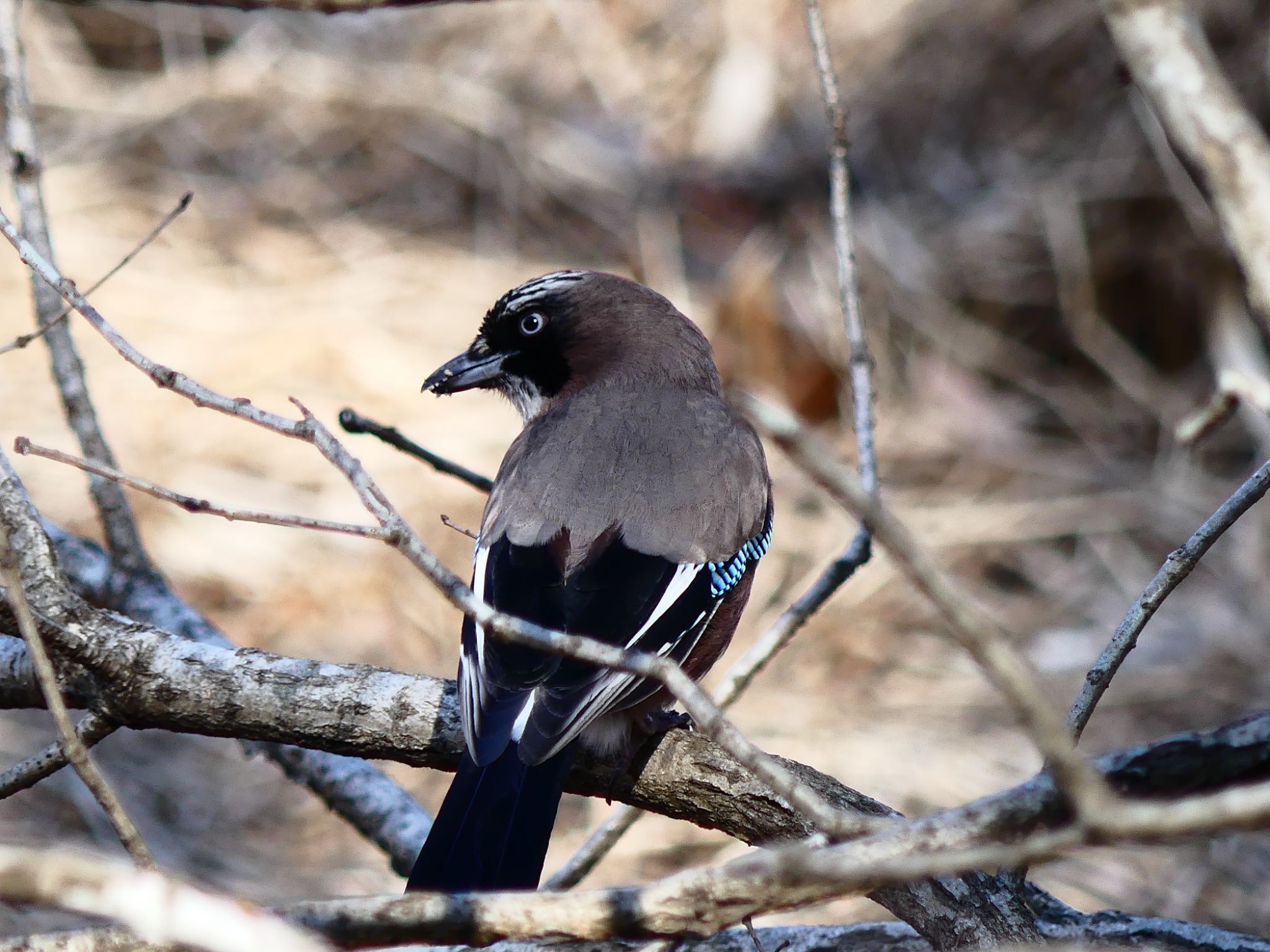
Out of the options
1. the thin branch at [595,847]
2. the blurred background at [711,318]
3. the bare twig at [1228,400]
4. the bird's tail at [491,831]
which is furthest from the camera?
the blurred background at [711,318]

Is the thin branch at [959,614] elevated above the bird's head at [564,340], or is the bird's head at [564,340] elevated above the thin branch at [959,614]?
the bird's head at [564,340]

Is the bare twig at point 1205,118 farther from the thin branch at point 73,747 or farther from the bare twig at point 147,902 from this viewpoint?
the thin branch at point 73,747

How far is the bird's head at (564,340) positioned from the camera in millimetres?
3939

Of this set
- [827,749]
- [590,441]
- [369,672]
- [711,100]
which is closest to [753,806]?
[369,672]

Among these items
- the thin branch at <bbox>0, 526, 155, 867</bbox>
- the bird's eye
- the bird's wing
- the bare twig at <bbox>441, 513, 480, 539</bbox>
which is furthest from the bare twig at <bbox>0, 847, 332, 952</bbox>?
the bird's eye

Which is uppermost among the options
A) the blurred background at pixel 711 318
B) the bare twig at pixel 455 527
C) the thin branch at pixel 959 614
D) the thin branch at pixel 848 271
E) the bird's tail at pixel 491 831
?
the blurred background at pixel 711 318

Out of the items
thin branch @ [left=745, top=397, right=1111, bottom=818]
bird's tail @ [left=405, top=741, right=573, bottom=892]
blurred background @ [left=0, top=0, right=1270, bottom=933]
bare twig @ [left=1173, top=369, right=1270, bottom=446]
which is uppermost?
blurred background @ [left=0, top=0, right=1270, bottom=933]

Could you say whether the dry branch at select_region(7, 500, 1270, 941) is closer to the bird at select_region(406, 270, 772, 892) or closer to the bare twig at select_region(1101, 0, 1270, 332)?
the bird at select_region(406, 270, 772, 892)

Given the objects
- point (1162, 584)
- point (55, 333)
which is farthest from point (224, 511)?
point (55, 333)

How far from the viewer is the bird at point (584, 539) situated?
247 cm

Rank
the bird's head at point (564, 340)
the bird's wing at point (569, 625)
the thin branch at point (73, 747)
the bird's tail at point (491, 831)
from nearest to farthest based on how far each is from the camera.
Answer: the thin branch at point (73, 747), the bird's tail at point (491, 831), the bird's wing at point (569, 625), the bird's head at point (564, 340)

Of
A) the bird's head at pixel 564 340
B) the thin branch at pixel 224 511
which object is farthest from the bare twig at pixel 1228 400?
the bird's head at pixel 564 340

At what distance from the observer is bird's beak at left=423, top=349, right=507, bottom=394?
13.2 feet

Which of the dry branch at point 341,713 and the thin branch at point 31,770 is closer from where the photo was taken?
the thin branch at point 31,770
